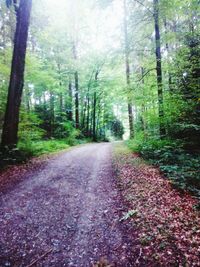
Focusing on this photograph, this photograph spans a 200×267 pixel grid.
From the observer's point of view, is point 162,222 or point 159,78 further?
point 159,78

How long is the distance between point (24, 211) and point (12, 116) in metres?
5.79

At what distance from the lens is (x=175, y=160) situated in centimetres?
805

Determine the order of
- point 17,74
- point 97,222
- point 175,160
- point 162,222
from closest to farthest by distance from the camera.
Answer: point 162,222
point 97,222
point 175,160
point 17,74

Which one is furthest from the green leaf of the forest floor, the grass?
the grass

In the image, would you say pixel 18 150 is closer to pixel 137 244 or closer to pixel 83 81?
pixel 137 244

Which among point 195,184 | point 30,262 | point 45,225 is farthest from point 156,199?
point 30,262

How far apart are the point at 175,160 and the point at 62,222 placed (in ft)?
17.0

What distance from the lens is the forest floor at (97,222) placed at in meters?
3.43

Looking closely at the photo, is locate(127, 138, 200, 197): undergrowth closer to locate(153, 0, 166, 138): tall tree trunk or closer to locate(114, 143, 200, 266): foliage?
locate(114, 143, 200, 266): foliage

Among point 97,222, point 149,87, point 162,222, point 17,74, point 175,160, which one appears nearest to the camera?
point 162,222

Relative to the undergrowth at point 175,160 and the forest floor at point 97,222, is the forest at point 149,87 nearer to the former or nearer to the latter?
the undergrowth at point 175,160

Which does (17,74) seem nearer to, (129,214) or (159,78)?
(159,78)

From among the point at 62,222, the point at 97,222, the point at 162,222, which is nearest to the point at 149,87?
the point at 162,222

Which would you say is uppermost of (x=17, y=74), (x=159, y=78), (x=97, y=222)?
(x=17, y=74)
